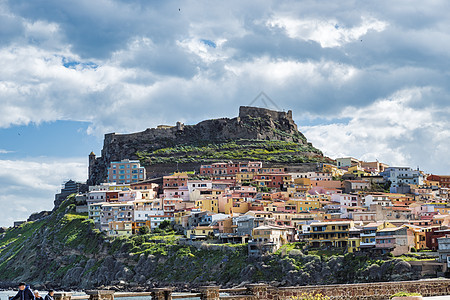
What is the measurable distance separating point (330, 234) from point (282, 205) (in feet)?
39.9

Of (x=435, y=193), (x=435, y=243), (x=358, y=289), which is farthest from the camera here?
(x=435, y=193)

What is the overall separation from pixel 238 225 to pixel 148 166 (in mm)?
29239

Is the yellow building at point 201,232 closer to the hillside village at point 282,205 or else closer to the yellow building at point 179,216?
the hillside village at point 282,205

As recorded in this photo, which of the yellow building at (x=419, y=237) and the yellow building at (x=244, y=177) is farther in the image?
the yellow building at (x=244, y=177)

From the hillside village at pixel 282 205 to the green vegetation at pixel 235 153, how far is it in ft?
11.1

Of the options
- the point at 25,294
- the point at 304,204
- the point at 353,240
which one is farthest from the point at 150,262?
the point at 25,294

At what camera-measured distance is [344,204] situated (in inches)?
2938

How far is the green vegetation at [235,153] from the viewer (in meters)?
96.2

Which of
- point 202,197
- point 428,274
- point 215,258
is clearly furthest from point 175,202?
point 428,274

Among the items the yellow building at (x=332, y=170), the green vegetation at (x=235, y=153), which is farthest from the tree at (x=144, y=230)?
the yellow building at (x=332, y=170)

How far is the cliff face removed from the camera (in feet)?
332

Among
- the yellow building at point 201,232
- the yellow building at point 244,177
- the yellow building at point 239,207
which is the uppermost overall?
the yellow building at point 244,177

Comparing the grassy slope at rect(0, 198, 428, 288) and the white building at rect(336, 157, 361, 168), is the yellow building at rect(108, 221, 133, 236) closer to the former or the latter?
the grassy slope at rect(0, 198, 428, 288)

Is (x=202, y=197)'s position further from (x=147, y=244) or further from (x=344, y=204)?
(x=344, y=204)
